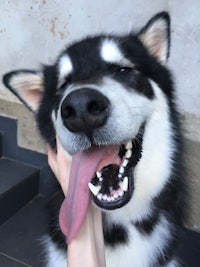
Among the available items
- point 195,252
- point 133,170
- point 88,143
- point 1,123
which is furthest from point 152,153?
point 1,123

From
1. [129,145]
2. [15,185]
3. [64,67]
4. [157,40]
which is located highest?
[157,40]

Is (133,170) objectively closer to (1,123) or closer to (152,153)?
(152,153)

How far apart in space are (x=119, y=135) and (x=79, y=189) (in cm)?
23

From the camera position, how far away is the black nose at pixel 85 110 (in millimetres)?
995

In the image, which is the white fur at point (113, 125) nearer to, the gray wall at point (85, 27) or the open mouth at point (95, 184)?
the open mouth at point (95, 184)

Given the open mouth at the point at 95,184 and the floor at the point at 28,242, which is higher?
the open mouth at the point at 95,184

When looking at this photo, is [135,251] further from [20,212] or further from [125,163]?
[20,212]

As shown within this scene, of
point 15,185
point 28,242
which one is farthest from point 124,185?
point 15,185

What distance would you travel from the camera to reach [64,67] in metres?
1.37

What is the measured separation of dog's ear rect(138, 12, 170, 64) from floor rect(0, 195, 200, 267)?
1.02m

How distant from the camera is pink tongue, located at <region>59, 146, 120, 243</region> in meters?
1.11

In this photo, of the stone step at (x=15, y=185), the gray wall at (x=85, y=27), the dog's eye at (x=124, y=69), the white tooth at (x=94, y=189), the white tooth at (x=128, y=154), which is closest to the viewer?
the white tooth at (x=94, y=189)

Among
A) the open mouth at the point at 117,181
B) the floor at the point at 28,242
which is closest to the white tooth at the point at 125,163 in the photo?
the open mouth at the point at 117,181

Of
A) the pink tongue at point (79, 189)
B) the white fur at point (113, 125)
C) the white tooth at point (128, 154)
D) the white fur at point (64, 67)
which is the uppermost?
the white fur at point (64, 67)
